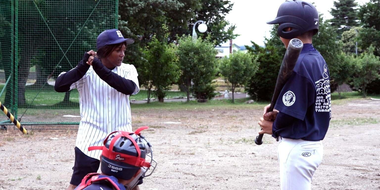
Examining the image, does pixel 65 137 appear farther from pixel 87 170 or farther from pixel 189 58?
pixel 189 58

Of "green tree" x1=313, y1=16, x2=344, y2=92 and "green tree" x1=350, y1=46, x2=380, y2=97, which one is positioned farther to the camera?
"green tree" x1=350, y1=46, x2=380, y2=97

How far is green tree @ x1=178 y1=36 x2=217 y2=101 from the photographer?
989 inches

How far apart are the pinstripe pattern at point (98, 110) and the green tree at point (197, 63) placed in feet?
68.1

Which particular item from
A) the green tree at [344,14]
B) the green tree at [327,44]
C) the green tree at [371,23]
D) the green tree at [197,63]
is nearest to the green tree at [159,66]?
the green tree at [197,63]

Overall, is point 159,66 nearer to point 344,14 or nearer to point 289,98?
point 289,98

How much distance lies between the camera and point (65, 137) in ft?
39.3

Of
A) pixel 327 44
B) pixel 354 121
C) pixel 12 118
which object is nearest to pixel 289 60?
pixel 12 118

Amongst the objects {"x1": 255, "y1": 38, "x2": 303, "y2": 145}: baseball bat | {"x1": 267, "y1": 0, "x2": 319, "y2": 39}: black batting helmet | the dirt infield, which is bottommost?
the dirt infield

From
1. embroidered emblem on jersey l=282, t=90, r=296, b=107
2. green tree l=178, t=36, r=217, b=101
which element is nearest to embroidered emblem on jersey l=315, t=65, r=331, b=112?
embroidered emblem on jersey l=282, t=90, r=296, b=107

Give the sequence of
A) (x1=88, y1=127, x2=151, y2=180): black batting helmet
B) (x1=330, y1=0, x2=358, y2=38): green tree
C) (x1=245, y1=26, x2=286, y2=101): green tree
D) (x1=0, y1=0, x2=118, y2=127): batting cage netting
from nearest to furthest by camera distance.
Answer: (x1=88, y1=127, x2=151, y2=180): black batting helmet
(x1=0, y1=0, x2=118, y2=127): batting cage netting
(x1=245, y1=26, x2=286, y2=101): green tree
(x1=330, y1=0, x2=358, y2=38): green tree

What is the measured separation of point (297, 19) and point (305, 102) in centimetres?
60

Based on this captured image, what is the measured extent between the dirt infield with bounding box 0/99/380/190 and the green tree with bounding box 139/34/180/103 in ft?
29.2

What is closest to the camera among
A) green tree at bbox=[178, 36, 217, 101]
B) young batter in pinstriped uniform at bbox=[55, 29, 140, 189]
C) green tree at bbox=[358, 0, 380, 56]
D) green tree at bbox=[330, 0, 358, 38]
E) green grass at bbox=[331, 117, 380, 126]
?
young batter in pinstriped uniform at bbox=[55, 29, 140, 189]

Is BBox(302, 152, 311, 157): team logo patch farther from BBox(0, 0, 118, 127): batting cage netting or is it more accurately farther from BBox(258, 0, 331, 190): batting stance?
BBox(0, 0, 118, 127): batting cage netting
